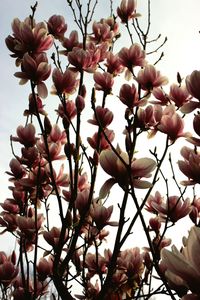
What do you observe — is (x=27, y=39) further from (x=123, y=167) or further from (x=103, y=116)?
(x=123, y=167)

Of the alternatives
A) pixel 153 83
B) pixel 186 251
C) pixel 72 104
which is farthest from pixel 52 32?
pixel 186 251

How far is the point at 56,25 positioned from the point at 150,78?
1.58 feet

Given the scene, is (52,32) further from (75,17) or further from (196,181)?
(196,181)

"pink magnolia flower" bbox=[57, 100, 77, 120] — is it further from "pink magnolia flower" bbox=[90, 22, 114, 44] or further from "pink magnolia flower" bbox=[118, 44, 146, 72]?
"pink magnolia flower" bbox=[90, 22, 114, 44]

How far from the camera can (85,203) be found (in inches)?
46.8

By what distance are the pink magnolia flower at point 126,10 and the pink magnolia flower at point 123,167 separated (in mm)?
1158

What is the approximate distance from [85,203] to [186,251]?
770 mm

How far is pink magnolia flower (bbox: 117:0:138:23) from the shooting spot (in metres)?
1.76

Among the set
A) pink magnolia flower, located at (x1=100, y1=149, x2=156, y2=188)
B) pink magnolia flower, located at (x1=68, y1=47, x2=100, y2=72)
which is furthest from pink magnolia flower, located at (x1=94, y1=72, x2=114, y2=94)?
pink magnolia flower, located at (x1=100, y1=149, x2=156, y2=188)

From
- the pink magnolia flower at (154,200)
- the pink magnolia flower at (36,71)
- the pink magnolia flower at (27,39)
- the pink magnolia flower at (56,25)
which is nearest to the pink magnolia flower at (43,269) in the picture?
Answer: the pink magnolia flower at (154,200)

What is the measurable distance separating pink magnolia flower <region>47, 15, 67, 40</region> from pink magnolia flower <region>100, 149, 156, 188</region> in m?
0.86

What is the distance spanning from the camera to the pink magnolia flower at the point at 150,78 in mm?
1313

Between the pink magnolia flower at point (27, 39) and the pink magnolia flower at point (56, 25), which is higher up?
the pink magnolia flower at point (56, 25)

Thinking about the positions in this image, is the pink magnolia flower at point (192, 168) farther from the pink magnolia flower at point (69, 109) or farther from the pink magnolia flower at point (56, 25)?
the pink magnolia flower at point (56, 25)
